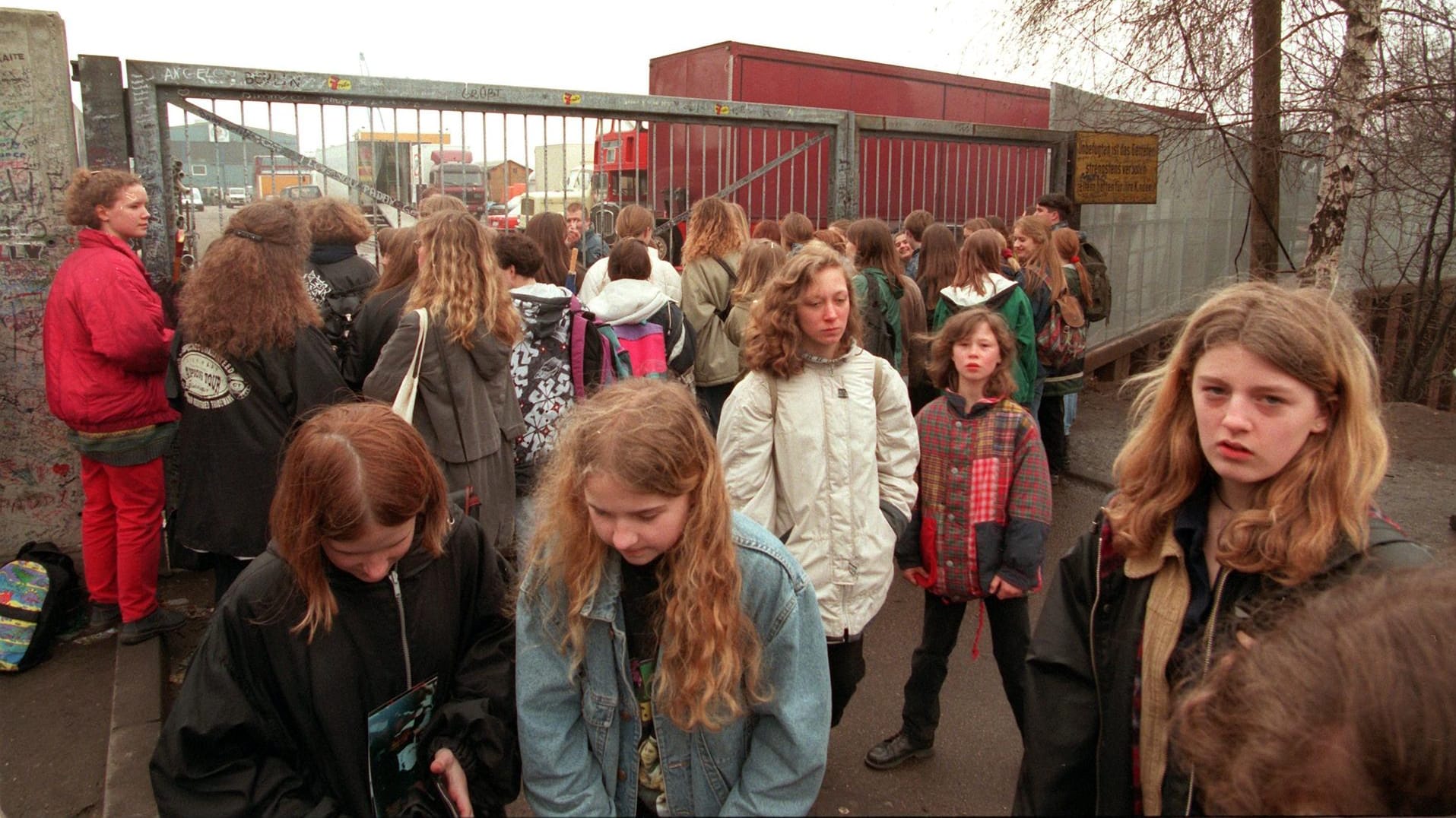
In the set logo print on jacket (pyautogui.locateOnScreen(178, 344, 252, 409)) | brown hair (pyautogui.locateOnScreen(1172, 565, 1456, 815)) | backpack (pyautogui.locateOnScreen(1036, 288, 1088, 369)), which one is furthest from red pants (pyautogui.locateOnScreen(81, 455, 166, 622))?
backpack (pyautogui.locateOnScreen(1036, 288, 1088, 369))

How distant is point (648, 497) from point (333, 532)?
0.63 meters

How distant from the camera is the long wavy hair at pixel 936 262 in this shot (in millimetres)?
6324

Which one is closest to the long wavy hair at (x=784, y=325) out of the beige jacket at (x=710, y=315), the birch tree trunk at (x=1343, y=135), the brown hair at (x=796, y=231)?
the beige jacket at (x=710, y=315)

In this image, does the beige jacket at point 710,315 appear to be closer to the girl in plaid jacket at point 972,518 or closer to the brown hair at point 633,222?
the brown hair at point 633,222

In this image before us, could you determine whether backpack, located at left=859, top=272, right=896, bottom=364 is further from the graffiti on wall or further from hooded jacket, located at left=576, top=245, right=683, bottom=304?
the graffiti on wall

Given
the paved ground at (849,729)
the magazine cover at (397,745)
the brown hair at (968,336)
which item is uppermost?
the brown hair at (968,336)

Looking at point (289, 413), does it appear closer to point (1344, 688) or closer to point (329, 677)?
point (329, 677)

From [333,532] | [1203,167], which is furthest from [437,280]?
[1203,167]

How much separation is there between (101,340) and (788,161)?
5032mm

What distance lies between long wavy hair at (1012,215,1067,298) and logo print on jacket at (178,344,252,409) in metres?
4.78

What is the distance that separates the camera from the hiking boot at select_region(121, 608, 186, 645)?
431 cm

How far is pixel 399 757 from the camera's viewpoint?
207 centimetres

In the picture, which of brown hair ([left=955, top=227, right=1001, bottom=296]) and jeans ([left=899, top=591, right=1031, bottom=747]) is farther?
brown hair ([left=955, top=227, right=1001, bottom=296])

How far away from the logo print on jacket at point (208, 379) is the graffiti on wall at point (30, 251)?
5.52 ft
